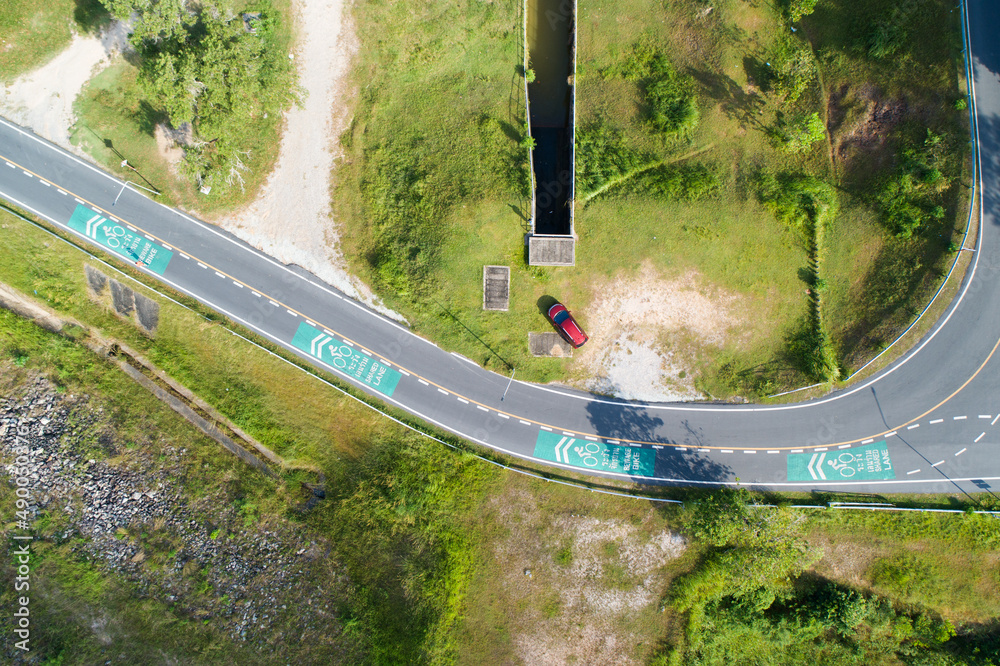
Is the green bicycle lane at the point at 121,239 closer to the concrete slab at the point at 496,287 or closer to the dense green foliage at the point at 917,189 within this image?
the concrete slab at the point at 496,287

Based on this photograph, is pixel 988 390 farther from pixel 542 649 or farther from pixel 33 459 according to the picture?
pixel 33 459

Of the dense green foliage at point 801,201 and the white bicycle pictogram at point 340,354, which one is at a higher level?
the dense green foliage at point 801,201

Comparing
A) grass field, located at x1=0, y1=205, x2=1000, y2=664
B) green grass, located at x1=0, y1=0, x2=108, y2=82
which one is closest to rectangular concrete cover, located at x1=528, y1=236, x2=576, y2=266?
grass field, located at x1=0, y1=205, x2=1000, y2=664

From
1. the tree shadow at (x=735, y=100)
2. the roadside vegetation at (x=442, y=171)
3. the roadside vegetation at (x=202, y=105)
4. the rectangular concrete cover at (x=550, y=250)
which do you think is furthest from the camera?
the tree shadow at (x=735, y=100)

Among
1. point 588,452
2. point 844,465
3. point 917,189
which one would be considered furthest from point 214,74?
point 844,465

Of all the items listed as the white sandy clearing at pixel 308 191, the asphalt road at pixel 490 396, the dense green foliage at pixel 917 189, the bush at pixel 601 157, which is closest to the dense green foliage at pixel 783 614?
the asphalt road at pixel 490 396

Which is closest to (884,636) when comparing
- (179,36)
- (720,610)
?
(720,610)
